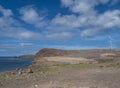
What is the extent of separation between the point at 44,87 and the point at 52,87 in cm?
59

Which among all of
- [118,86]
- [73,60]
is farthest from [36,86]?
[73,60]

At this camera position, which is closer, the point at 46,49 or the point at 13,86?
the point at 13,86

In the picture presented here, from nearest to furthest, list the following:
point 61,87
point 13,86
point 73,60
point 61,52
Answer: point 61,87 < point 13,86 < point 73,60 < point 61,52

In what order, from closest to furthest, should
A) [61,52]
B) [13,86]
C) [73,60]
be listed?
[13,86] → [73,60] → [61,52]

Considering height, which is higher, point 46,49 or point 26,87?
point 46,49

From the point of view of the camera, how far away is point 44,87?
19.2 m

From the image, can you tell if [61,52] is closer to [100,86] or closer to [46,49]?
[46,49]

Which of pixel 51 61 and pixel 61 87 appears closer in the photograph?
pixel 61 87

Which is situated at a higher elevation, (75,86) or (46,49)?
(46,49)

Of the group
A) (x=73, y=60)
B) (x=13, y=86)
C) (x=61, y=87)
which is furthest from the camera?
(x=73, y=60)

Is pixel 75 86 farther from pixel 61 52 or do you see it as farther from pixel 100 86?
pixel 61 52

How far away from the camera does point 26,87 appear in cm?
1975

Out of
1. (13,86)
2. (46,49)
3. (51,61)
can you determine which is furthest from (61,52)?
(13,86)

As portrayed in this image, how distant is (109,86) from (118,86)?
627 millimetres
